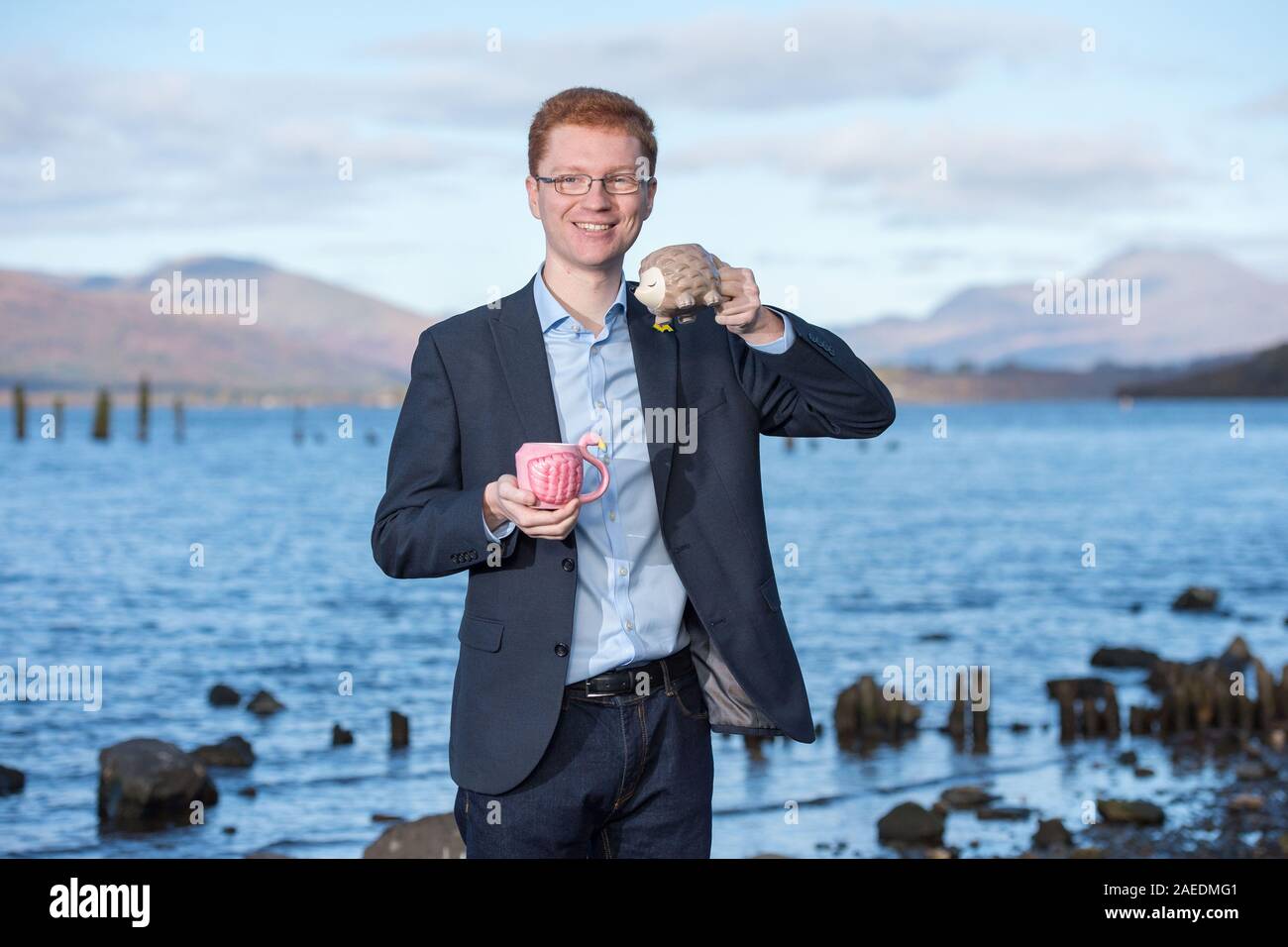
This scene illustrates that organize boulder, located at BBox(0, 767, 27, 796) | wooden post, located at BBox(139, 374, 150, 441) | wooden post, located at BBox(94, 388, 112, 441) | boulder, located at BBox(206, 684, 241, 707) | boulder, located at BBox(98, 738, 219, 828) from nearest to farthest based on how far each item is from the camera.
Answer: boulder, located at BBox(98, 738, 219, 828) < boulder, located at BBox(0, 767, 27, 796) < boulder, located at BBox(206, 684, 241, 707) < wooden post, located at BBox(139, 374, 150, 441) < wooden post, located at BBox(94, 388, 112, 441)

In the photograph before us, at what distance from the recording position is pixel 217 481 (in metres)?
77.2

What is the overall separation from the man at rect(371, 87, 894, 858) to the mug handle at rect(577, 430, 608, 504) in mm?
68

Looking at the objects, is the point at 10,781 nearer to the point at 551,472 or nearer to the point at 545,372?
the point at 545,372

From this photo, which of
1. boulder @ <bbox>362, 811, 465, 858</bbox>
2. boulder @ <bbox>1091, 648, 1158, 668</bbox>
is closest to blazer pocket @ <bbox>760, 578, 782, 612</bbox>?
boulder @ <bbox>362, 811, 465, 858</bbox>

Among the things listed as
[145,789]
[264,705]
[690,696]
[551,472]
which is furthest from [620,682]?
[264,705]

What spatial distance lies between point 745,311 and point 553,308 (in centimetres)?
55

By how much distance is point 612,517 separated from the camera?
149 inches

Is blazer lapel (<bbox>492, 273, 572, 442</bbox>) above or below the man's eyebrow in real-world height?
below

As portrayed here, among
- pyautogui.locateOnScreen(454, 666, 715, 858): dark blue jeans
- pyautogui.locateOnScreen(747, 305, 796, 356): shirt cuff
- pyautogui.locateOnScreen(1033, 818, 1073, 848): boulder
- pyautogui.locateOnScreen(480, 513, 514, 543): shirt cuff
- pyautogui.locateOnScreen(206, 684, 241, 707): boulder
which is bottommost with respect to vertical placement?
pyautogui.locateOnScreen(1033, 818, 1073, 848): boulder

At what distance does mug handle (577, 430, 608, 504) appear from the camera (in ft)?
11.6

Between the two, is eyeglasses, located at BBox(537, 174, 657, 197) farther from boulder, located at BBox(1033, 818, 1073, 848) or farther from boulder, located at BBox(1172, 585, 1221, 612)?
boulder, located at BBox(1172, 585, 1221, 612)
